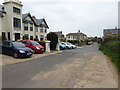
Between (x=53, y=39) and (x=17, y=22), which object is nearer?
(x=53, y=39)

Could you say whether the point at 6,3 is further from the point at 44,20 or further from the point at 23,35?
the point at 44,20

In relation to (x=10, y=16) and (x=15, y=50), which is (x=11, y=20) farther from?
(x=15, y=50)

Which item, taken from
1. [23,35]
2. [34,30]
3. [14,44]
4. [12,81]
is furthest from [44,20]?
[12,81]

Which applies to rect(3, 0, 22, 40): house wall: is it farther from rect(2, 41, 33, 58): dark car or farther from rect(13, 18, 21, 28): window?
rect(2, 41, 33, 58): dark car

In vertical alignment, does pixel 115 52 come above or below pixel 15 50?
below

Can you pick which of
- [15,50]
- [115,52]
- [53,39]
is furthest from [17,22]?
[115,52]

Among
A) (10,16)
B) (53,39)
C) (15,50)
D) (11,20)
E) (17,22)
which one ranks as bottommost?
(15,50)

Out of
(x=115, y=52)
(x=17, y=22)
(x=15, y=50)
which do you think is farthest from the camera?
(x=17, y=22)

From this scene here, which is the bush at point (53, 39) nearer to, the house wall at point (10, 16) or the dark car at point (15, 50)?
the dark car at point (15, 50)

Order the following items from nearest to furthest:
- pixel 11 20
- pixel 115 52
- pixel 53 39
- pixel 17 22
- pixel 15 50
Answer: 1. pixel 115 52
2. pixel 15 50
3. pixel 53 39
4. pixel 11 20
5. pixel 17 22

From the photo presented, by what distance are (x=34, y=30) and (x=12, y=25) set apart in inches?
350

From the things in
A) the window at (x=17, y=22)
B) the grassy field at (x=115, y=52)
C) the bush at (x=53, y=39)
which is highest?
the window at (x=17, y=22)

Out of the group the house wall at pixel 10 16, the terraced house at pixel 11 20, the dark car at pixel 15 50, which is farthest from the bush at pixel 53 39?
the terraced house at pixel 11 20

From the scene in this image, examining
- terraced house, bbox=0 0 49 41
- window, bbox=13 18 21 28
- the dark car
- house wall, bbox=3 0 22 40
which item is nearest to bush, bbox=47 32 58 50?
the dark car
